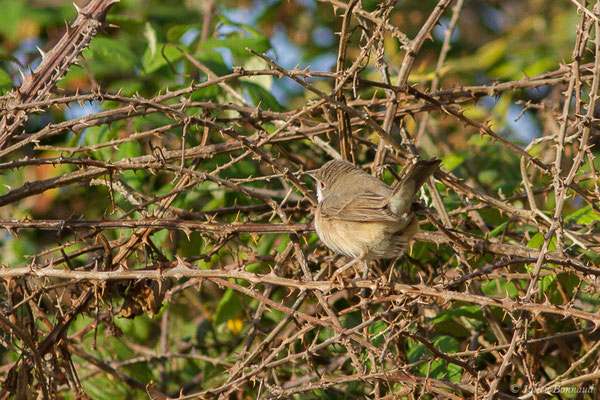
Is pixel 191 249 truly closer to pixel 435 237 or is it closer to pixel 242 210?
pixel 242 210

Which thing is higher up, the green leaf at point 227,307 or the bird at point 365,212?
the bird at point 365,212

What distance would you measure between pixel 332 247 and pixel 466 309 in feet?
2.32

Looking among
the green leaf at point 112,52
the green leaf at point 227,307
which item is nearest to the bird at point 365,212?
the green leaf at point 227,307

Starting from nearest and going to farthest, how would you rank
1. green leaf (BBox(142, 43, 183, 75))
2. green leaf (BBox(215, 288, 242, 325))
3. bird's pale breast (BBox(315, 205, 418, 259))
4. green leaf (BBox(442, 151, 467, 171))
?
1. bird's pale breast (BBox(315, 205, 418, 259))
2. green leaf (BBox(215, 288, 242, 325))
3. green leaf (BBox(442, 151, 467, 171))
4. green leaf (BBox(142, 43, 183, 75))

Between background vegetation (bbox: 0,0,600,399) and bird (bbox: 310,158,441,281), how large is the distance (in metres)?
0.12

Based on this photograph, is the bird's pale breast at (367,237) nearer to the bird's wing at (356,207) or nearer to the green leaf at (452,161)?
the bird's wing at (356,207)

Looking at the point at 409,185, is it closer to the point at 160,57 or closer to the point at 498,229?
the point at 498,229

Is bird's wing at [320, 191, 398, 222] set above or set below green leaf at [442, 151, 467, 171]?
above

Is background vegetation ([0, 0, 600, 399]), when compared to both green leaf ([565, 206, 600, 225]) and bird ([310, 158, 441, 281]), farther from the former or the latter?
bird ([310, 158, 441, 281])

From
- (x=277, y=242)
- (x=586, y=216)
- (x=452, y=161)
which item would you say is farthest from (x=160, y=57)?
(x=586, y=216)

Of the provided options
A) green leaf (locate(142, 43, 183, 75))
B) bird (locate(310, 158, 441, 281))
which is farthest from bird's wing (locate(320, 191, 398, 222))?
green leaf (locate(142, 43, 183, 75))

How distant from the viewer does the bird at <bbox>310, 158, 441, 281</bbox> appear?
123 inches

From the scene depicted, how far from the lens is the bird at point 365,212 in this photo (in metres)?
3.12

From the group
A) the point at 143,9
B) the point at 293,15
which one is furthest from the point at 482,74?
the point at 143,9
